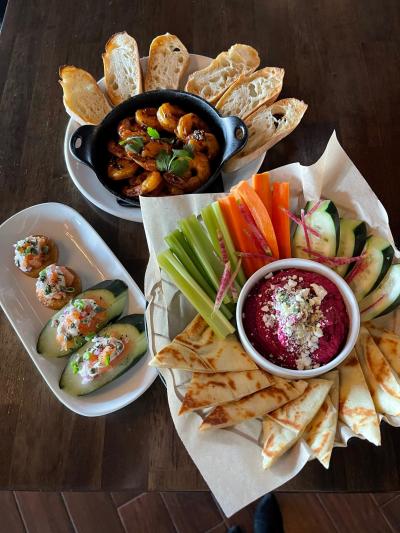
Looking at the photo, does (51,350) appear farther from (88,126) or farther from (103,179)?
(88,126)

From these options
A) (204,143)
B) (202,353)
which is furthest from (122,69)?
(202,353)

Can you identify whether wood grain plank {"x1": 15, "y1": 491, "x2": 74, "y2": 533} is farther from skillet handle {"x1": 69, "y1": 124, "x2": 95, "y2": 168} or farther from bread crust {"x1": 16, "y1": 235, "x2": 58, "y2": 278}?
skillet handle {"x1": 69, "y1": 124, "x2": 95, "y2": 168}

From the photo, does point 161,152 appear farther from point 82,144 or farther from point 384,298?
point 384,298

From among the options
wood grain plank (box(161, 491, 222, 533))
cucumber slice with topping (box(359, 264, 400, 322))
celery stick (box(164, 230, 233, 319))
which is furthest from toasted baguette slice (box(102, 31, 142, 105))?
wood grain plank (box(161, 491, 222, 533))

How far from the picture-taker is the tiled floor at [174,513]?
2111 mm

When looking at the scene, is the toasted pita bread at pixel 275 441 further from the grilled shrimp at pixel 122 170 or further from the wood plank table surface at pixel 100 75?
the grilled shrimp at pixel 122 170

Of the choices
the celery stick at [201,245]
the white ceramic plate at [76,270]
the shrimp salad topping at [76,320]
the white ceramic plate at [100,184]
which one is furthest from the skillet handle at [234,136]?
the shrimp salad topping at [76,320]

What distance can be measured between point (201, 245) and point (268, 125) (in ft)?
1.65

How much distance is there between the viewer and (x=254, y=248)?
1230 mm

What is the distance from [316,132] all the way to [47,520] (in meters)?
2.04

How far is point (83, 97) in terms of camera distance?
5.01 ft

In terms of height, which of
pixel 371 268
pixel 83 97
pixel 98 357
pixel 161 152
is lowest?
pixel 98 357

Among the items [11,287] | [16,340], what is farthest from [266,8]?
[16,340]

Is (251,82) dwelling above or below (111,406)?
above
